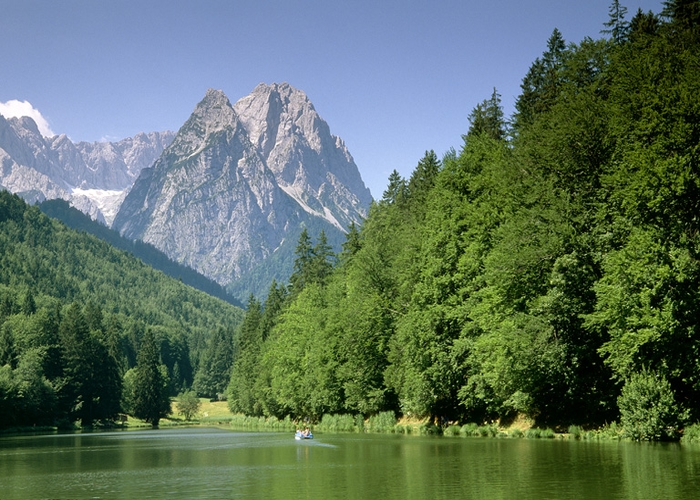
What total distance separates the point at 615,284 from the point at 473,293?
53.1 feet

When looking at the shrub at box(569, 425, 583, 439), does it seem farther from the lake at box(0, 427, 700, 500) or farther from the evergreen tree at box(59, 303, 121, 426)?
the evergreen tree at box(59, 303, 121, 426)

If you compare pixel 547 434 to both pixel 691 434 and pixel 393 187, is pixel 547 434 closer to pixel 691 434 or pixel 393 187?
pixel 691 434

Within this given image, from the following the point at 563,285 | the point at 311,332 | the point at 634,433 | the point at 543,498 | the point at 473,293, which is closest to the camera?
the point at 543,498

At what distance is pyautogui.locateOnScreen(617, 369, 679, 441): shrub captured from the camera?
38938 millimetres

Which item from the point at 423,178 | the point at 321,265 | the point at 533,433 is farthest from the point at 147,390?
the point at 533,433

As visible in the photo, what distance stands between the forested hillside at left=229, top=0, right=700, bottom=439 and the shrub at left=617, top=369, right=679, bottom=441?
0.08m

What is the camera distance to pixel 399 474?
3161cm

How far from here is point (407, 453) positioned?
4253 cm

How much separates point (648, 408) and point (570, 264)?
29.2 ft

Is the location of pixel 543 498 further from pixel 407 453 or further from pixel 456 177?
pixel 456 177

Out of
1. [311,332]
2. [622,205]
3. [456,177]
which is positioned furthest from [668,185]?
[311,332]

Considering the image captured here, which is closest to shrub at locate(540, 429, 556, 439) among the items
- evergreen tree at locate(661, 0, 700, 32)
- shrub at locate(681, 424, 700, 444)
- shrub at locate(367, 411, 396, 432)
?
shrub at locate(681, 424, 700, 444)

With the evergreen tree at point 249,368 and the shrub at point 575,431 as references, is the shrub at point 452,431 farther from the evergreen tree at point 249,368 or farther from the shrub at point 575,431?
the evergreen tree at point 249,368

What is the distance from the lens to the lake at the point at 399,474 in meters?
25.4
